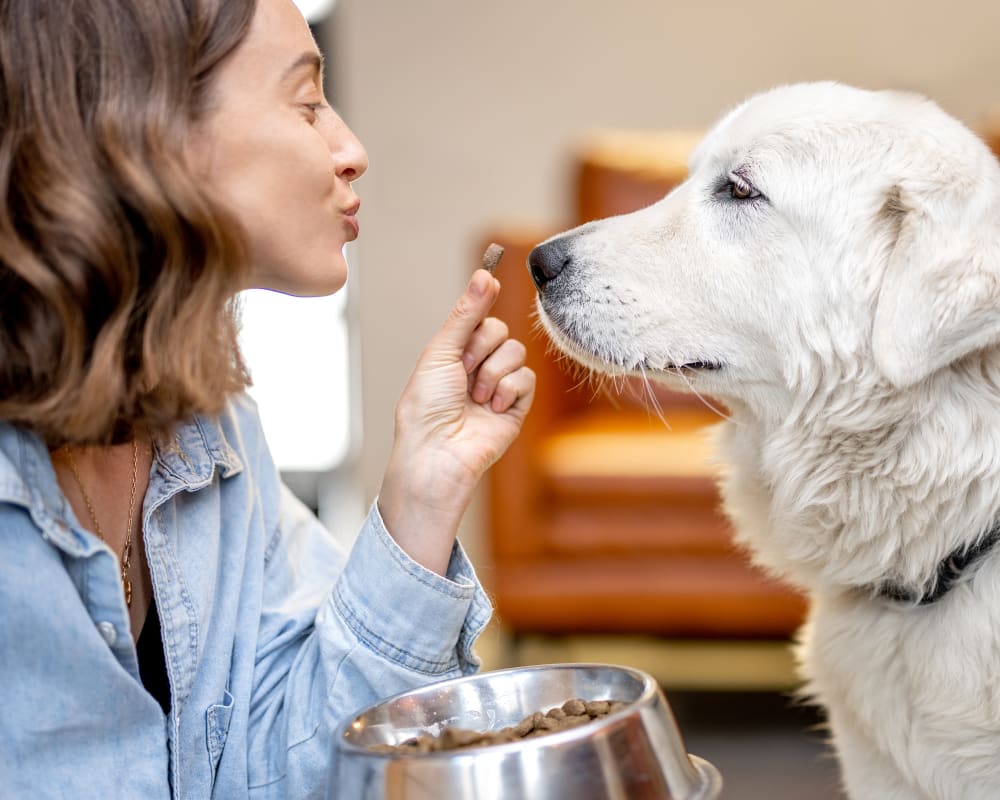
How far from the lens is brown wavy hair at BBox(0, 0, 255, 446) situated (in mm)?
837

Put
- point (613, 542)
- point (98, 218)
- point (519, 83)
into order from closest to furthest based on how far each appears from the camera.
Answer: point (98, 218)
point (613, 542)
point (519, 83)

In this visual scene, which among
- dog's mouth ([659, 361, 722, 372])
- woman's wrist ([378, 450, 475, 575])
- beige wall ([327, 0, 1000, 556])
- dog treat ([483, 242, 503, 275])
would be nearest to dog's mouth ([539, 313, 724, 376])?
dog's mouth ([659, 361, 722, 372])

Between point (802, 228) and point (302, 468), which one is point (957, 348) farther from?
point (302, 468)

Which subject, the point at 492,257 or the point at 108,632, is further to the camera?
the point at 492,257

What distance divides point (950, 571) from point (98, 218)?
2.82 ft

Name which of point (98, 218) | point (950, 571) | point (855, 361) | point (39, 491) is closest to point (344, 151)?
point (98, 218)

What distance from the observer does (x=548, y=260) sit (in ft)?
4.21

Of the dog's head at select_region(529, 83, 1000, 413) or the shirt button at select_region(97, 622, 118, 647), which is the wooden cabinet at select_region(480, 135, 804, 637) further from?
the shirt button at select_region(97, 622, 118, 647)

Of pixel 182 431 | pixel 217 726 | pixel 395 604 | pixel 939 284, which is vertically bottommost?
pixel 217 726

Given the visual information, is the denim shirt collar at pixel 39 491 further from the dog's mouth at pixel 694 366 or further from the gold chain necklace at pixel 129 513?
the dog's mouth at pixel 694 366

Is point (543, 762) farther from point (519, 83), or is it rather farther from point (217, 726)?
point (519, 83)

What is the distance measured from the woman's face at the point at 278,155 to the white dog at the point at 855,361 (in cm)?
33

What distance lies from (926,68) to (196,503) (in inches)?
123

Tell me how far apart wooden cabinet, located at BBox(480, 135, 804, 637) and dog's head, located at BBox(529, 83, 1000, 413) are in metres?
1.10
